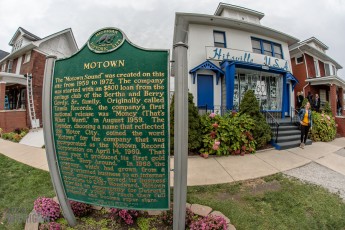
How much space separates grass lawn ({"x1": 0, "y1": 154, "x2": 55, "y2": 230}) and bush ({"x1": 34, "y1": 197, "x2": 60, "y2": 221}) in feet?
1.23

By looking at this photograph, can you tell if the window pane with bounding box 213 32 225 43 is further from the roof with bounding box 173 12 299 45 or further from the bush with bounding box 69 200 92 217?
the bush with bounding box 69 200 92 217

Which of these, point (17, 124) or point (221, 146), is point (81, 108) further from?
point (17, 124)

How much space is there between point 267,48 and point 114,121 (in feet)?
47.1

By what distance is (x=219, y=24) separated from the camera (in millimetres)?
11180

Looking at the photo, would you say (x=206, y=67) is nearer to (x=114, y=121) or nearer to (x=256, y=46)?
(x=256, y=46)

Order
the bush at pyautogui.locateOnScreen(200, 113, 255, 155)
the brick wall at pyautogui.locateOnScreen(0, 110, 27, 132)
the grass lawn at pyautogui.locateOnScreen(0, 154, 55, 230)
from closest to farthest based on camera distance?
the grass lawn at pyautogui.locateOnScreen(0, 154, 55, 230) < the bush at pyautogui.locateOnScreen(200, 113, 255, 155) < the brick wall at pyautogui.locateOnScreen(0, 110, 27, 132)

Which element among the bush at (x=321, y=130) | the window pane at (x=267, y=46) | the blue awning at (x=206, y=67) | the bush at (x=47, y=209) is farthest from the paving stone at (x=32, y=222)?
the window pane at (x=267, y=46)

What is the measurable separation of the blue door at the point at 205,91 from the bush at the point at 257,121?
10.6 feet

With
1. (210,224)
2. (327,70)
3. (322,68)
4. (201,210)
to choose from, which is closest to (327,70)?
(327,70)

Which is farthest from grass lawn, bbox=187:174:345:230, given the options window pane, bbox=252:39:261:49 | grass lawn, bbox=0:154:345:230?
window pane, bbox=252:39:261:49

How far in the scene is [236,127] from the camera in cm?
663

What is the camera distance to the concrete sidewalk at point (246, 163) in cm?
442

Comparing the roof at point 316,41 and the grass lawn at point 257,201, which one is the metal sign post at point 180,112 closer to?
the grass lawn at point 257,201

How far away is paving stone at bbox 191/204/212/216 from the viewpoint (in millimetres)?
2699
